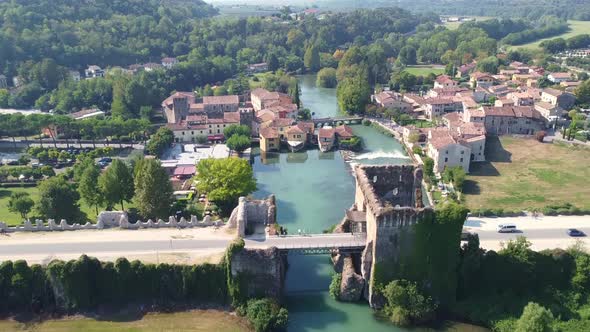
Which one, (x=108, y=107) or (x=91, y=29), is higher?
(x=91, y=29)

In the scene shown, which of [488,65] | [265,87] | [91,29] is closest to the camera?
[265,87]

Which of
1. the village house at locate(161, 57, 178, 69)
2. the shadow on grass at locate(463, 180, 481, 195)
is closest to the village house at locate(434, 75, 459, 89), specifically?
the shadow on grass at locate(463, 180, 481, 195)

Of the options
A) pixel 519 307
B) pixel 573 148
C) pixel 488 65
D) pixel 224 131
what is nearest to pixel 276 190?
pixel 224 131

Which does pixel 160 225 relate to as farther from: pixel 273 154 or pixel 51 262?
pixel 273 154

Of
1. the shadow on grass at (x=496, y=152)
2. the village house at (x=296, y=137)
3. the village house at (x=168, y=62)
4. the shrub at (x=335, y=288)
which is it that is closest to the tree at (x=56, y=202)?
the shrub at (x=335, y=288)

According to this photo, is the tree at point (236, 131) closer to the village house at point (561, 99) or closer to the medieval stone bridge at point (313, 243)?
the medieval stone bridge at point (313, 243)
